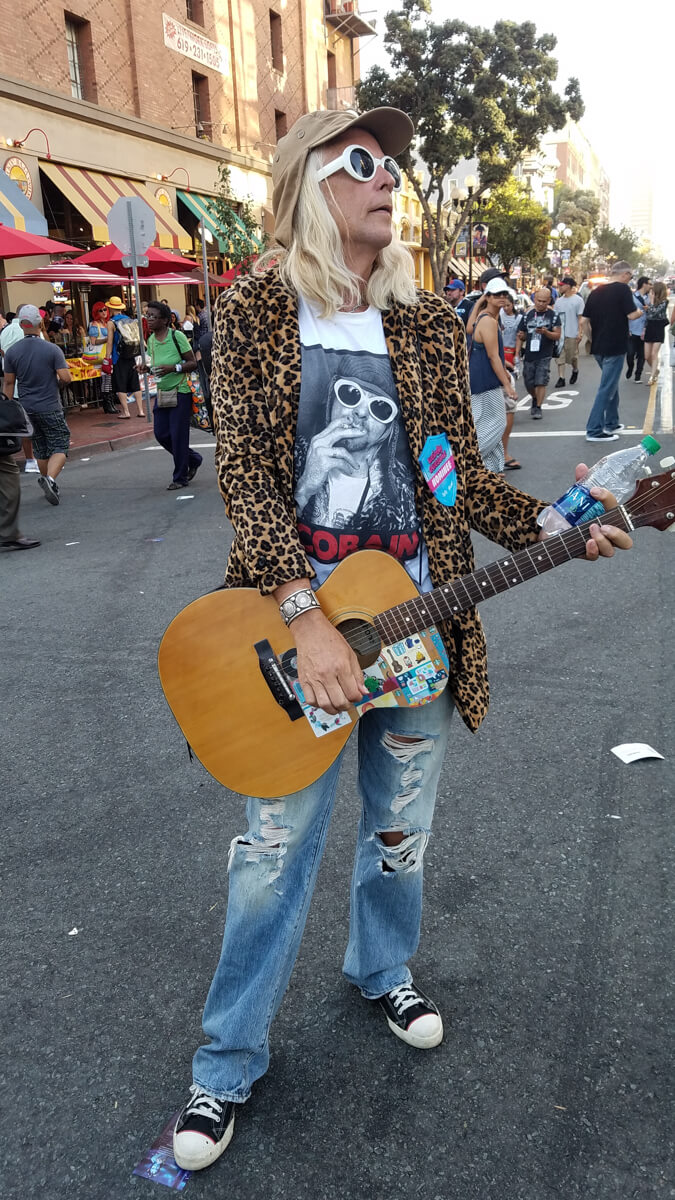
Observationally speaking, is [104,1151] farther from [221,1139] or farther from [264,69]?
[264,69]

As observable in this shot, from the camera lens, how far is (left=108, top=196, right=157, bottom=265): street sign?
1387 cm

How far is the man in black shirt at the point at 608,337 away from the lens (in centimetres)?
1104

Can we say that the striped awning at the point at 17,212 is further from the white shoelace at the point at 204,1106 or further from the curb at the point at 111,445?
the white shoelace at the point at 204,1106

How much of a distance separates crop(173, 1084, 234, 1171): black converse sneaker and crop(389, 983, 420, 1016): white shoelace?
0.50 metres

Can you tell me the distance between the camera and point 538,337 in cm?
1292

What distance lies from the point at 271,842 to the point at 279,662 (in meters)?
0.39

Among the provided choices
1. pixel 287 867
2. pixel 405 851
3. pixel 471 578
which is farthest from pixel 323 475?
pixel 405 851

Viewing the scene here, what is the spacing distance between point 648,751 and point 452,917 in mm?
1361

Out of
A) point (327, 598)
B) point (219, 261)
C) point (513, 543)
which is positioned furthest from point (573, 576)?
point (219, 261)

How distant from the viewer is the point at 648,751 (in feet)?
12.3

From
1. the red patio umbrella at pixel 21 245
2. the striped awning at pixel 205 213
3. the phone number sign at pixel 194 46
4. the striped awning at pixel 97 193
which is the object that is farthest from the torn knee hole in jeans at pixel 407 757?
the phone number sign at pixel 194 46

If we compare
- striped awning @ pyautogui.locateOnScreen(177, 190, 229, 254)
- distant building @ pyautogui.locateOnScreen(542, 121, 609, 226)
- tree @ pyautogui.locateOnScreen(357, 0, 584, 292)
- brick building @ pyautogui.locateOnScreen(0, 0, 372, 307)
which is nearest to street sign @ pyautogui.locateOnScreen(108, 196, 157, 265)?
brick building @ pyautogui.locateOnScreen(0, 0, 372, 307)

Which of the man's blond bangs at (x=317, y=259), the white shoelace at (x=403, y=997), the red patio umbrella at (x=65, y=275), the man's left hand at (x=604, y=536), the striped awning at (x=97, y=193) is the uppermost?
the striped awning at (x=97, y=193)

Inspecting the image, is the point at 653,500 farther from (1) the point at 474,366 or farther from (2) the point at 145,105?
(2) the point at 145,105
